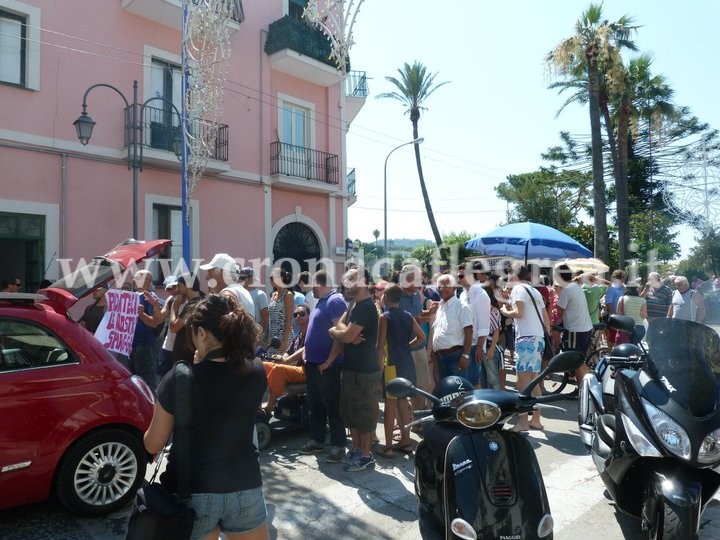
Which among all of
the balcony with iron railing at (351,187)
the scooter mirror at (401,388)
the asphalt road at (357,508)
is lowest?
the asphalt road at (357,508)

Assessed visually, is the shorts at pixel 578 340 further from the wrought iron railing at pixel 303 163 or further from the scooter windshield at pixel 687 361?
the wrought iron railing at pixel 303 163

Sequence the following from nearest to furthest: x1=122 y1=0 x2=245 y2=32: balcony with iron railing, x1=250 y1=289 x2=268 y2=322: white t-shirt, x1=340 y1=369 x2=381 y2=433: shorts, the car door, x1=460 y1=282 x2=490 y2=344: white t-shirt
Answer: the car door, x1=340 y1=369 x2=381 y2=433: shorts, x1=460 y1=282 x2=490 y2=344: white t-shirt, x1=250 y1=289 x2=268 y2=322: white t-shirt, x1=122 y1=0 x2=245 y2=32: balcony with iron railing

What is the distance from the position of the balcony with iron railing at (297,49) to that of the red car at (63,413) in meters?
11.7

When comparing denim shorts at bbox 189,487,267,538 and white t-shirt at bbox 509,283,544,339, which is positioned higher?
white t-shirt at bbox 509,283,544,339

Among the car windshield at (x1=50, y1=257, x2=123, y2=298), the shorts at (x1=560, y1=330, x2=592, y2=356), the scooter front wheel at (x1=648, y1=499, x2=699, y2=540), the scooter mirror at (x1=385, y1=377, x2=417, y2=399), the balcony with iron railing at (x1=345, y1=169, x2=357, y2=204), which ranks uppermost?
the balcony with iron railing at (x1=345, y1=169, x2=357, y2=204)

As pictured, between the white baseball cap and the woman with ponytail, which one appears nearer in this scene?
the woman with ponytail

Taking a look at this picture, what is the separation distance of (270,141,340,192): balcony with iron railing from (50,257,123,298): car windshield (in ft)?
32.7

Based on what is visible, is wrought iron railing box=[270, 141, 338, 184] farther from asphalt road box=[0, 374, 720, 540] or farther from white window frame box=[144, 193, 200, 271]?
asphalt road box=[0, 374, 720, 540]

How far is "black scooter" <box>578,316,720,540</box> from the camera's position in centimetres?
289

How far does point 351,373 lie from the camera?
4969 millimetres

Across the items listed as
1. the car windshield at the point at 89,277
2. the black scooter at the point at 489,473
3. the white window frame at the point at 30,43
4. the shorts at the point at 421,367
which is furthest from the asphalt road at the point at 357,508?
the white window frame at the point at 30,43

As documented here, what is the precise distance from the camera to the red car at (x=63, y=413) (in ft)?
11.7

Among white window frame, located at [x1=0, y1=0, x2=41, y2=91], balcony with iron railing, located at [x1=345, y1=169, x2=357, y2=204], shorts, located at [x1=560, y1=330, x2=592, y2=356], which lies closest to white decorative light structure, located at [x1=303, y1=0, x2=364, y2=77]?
shorts, located at [x1=560, y1=330, x2=592, y2=356]

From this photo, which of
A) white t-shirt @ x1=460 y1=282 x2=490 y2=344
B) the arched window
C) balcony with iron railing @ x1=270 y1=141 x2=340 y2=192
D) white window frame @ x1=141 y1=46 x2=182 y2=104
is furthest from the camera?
the arched window
